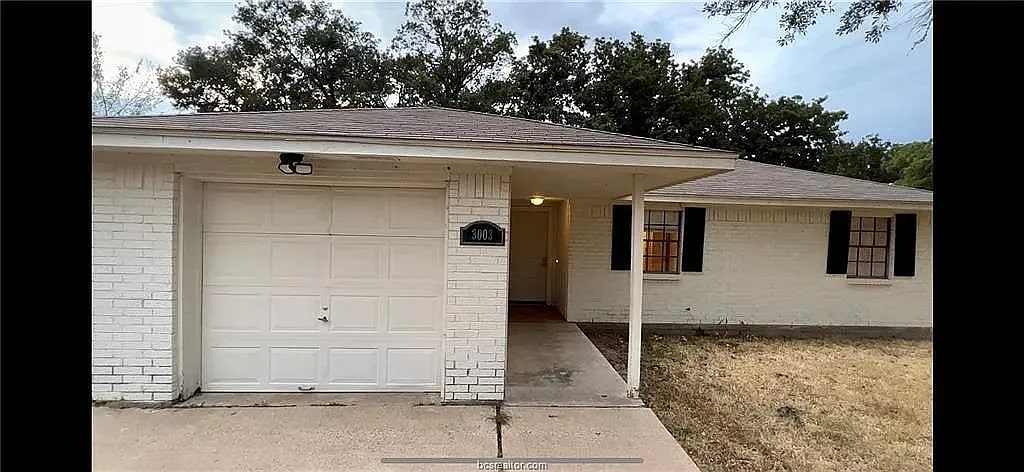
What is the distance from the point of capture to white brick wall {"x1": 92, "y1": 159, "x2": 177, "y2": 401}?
409 centimetres

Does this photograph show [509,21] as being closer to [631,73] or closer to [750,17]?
[631,73]

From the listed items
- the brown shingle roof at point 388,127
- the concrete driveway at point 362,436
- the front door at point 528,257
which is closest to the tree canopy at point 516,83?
the front door at point 528,257

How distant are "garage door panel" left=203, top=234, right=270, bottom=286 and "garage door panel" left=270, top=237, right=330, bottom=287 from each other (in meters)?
0.08

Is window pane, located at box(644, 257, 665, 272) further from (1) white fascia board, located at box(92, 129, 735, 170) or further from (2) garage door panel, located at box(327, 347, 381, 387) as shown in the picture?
(2) garage door panel, located at box(327, 347, 381, 387)

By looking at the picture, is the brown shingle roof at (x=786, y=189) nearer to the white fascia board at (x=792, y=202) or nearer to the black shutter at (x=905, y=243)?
the white fascia board at (x=792, y=202)

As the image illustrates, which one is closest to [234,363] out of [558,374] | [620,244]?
[558,374]

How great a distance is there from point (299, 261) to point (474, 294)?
5.43 ft

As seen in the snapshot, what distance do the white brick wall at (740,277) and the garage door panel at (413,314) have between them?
4.50 metres

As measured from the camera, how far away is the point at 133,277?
13.6 feet

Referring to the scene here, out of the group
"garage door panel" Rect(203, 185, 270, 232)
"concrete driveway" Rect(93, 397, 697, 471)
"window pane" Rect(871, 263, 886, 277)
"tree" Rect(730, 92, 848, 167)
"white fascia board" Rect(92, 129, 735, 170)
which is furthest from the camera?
"tree" Rect(730, 92, 848, 167)

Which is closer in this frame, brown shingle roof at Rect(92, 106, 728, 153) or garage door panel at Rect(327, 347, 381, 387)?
Result: brown shingle roof at Rect(92, 106, 728, 153)

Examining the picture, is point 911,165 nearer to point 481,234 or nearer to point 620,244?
point 620,244

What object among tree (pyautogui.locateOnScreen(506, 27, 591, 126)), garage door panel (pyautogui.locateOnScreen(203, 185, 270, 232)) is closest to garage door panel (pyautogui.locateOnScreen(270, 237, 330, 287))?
garage door panel (pyautogui.locateOnScreen(203, 185, 270, 232))
